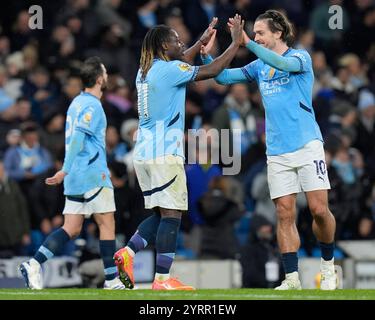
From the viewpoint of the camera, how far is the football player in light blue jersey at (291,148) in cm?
1248

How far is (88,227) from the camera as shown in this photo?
59.9 feet

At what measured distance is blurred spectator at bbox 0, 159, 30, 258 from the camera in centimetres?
1814

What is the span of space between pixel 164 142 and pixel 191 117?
816 centimetres

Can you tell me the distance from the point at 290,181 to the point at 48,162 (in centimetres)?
705

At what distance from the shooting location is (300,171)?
1252 cm

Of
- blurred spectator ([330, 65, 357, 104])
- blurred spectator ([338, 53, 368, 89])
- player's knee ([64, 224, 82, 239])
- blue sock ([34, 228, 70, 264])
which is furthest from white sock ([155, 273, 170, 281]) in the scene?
blurred spectator ([338, 53, 368, 89])

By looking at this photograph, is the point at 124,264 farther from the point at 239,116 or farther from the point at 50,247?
the point at 239,116

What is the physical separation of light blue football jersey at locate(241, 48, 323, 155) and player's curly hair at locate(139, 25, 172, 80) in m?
1.08

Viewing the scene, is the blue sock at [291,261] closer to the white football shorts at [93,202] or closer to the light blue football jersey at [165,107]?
the light blue football jersey at [165,107]

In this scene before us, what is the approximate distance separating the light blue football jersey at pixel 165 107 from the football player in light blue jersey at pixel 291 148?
2.79 feet

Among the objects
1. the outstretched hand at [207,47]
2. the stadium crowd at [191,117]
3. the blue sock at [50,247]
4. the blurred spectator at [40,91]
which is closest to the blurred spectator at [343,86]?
the stadium crowd at [191,117]
